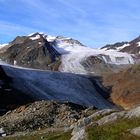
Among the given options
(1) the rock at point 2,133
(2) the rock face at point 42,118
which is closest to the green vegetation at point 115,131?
(1) the rock at point 2,133

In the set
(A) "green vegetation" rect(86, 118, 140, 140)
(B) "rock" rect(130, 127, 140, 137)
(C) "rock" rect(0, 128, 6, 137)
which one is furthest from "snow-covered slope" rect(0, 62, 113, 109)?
(B) "rock" rect(130, 127, 140, 137)

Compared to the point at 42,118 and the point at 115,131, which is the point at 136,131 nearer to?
the point at 115,131

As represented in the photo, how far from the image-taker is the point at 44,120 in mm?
63812

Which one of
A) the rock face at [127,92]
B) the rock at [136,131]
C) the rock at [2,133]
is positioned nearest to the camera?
the rock at [136,131]

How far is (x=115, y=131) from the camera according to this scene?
26.1 metres

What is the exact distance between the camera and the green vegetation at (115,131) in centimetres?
2456

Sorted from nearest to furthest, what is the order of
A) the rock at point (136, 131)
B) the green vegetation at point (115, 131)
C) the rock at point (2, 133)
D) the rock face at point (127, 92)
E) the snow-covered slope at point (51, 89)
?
1. the green vegetation at point (115, 131)
2. the rock at point (136, 131)
3. the rock at point (2, 133)
4. the snow-covered slope at point (51, 89)
5. the rock face at point (127, 92)

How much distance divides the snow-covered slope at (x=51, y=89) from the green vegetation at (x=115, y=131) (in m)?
119

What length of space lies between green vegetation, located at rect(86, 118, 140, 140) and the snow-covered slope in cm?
11862

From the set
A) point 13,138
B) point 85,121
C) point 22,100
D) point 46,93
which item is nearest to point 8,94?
point 22,100

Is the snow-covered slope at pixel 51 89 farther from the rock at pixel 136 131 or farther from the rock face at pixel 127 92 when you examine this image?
the rock at pixel 136 131

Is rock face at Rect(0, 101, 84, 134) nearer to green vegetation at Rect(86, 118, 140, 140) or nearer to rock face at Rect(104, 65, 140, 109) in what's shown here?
green vegetation at Rect(86, 118, 140, 140)

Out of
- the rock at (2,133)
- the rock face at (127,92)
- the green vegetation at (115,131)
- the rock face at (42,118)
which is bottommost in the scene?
the rock face at (127,92)

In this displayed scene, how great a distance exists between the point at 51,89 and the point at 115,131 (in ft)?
491
